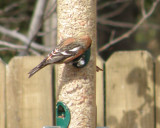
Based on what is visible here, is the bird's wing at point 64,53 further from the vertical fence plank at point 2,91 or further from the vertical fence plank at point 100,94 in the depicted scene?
the vertical fence plank at point 2,91

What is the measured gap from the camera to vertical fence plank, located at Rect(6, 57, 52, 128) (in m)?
3.65

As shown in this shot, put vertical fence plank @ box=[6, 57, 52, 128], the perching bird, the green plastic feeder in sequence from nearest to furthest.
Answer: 1. the perching bird
2. the green plastic feeder
3. vertical fence plank @ box=[6, 57, 52, 128]

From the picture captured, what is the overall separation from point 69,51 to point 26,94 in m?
1.02

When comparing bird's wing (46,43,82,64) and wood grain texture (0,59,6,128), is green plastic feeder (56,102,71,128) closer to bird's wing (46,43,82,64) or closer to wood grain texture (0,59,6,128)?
bird's wing (46,43,82,64)

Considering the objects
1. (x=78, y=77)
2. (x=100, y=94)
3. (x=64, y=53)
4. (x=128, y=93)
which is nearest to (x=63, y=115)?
(x=78, y=77)

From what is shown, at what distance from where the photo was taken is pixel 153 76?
3.70 metres

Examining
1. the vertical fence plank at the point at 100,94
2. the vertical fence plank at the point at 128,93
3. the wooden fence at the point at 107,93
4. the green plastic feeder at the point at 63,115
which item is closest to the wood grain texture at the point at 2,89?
the wooden fence at the point at 107,93

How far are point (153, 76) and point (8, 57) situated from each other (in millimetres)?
1942

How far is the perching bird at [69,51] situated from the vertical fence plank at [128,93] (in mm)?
865

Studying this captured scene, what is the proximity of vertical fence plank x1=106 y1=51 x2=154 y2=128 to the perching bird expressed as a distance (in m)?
0.87

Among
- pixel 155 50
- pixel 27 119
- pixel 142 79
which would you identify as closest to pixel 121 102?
pixel 142 79

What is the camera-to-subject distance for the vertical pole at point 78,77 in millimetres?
3006

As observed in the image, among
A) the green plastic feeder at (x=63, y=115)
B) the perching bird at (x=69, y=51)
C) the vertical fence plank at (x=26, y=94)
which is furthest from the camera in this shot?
the vertical fence plank at (x=26, y=94)

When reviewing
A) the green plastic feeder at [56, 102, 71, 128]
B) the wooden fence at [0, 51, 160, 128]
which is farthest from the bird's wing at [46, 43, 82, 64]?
the wooden fence at [0, 51, 160, 128]
